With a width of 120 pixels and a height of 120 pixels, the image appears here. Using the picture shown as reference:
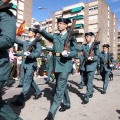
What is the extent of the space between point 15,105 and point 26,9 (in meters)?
52.3


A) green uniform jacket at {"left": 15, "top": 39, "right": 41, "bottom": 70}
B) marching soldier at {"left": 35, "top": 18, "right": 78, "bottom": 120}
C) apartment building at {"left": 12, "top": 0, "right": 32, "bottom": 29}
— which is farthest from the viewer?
apartment building at {"left": 12, "top": 0, "right": 32, "bottom": 29}

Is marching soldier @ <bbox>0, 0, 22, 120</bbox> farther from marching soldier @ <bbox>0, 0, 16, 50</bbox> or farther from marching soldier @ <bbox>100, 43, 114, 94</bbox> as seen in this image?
marching soldier @ <bbox>100, 43, 114, 94</bbox>

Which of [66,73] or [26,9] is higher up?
[26,9]

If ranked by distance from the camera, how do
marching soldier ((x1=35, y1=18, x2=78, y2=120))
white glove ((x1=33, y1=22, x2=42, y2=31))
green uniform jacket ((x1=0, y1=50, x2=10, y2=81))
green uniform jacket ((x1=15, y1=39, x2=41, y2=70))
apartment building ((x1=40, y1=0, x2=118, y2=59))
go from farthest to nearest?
1. apartment building ((x1=40, y1=0, x2=118, y2=59))
2. green uniform jacket ((x1=15, y1=39, x2=41, y2=70))
3. marching soldier ((x1=35, y1=18, x2=78, y2=120))
4. white glove ((x1=33, y1=22, x2=42, y2=31))
5. green uniform jacket ((x1=0, y1=50, x2=10, y2=81))

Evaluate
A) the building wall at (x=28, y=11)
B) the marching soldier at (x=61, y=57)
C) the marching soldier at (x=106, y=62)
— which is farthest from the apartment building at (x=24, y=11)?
the marching soldier at (x=61, y=57)

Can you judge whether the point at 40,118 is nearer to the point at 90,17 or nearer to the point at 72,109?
the point at 72,109

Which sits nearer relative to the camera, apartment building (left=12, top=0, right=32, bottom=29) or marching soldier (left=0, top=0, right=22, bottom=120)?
marching soldier (left=0, top=0, right=22, bottom=120)

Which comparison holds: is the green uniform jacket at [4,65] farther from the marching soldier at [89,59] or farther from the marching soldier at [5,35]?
the marching soldier at [89,59]

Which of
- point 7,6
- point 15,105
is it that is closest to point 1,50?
point 7,6

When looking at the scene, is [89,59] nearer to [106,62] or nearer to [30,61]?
[30,61]

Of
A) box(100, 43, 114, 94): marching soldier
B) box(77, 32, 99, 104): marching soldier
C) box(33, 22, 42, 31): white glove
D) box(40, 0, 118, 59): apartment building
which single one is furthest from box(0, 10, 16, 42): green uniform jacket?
box(40, 0, 118, 59): apartment building

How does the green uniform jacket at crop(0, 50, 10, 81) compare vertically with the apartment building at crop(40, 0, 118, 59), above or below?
below

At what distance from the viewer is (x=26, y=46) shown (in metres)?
5.37

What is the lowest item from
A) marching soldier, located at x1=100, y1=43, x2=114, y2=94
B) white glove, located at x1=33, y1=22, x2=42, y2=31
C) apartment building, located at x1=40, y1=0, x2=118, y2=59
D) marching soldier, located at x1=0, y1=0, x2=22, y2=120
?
marching soldier, located at x1=100, y1=43, x2=114, y2=94
